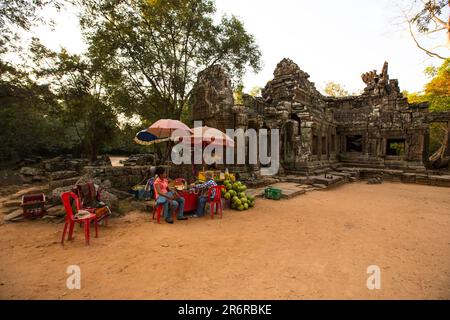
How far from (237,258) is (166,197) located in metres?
2.70

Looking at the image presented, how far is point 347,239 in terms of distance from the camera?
Result: 452cm

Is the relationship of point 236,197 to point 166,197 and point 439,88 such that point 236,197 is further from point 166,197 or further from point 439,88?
point 439,88

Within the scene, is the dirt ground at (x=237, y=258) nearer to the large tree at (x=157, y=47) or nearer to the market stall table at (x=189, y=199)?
the market stall table at (x=189, y=199)

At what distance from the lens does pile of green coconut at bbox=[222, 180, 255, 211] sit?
684 centimetres

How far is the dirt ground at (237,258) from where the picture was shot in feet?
9.08

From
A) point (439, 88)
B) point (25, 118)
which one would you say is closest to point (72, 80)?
point (25, 118)

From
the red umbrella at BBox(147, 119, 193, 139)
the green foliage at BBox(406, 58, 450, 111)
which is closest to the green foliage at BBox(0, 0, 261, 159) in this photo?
the red umbrella at BBox(147, 119, 193, 139)

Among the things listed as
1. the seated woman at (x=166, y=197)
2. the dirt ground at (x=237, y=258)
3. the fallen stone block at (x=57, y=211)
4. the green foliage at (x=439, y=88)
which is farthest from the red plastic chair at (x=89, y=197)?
the green foliage at (x=439, y=88)

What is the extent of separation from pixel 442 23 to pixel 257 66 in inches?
401

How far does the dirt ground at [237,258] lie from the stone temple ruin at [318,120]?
19.1 feet

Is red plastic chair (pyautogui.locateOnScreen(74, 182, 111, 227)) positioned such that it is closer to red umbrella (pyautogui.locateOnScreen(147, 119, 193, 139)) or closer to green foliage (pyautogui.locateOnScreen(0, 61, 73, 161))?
red umbrella (pyautogui.locateOnScreen(147, 119, 193, 139))

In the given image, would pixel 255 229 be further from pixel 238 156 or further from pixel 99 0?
pixel 99 0

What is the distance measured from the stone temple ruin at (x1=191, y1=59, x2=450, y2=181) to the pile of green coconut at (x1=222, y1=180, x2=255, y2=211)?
3245mm

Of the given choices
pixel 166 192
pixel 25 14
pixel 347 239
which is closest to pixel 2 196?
pixel 25 14
